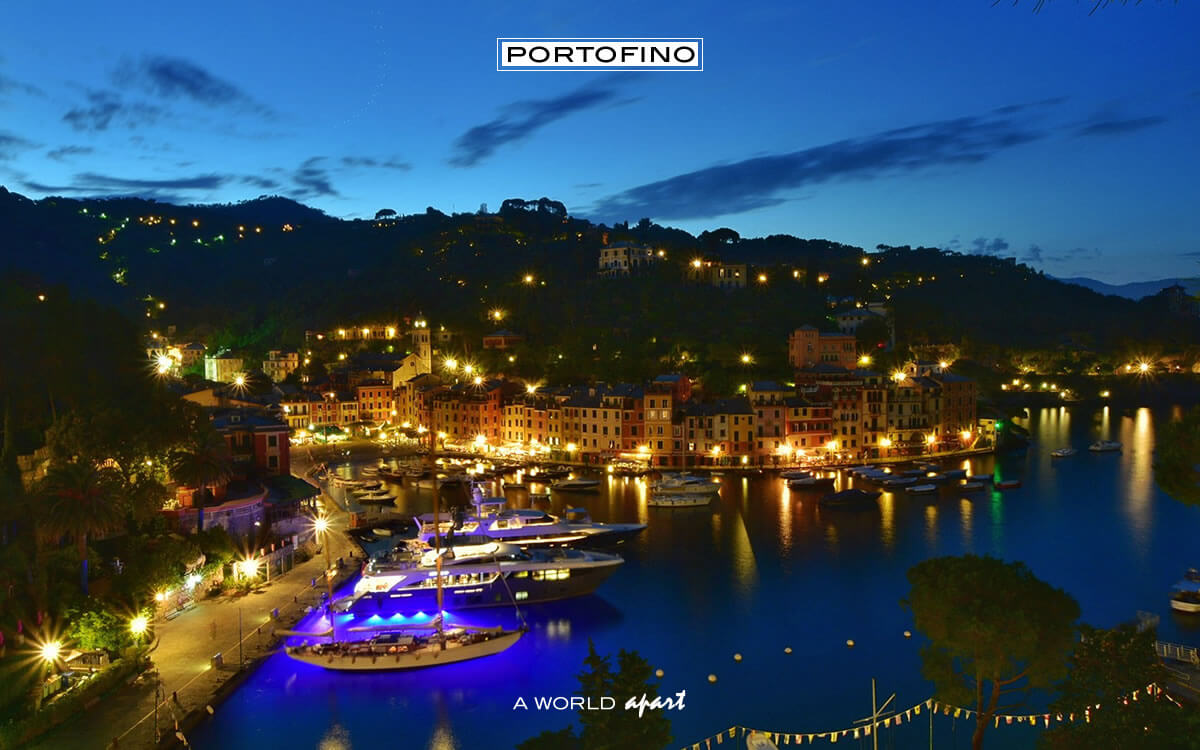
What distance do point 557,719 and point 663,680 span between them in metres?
2.42

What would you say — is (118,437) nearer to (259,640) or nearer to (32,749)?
(259,640)

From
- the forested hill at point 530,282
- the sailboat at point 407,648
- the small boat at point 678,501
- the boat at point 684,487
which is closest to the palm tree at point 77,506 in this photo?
the sailboat at point 407,648

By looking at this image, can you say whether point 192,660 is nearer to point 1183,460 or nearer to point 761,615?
point 761,615

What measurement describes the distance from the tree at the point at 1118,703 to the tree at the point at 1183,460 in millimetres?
1825

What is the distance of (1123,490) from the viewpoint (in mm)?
29922

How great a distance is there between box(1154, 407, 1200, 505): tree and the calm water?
432 centimetres

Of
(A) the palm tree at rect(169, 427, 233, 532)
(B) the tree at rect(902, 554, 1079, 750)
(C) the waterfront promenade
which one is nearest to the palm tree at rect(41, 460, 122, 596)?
(C) the waterfront promenade

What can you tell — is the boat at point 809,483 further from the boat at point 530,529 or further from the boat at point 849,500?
the boat at point 530,529

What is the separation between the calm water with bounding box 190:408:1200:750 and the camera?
1223 centimetres

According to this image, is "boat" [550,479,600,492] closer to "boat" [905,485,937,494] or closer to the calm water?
the calm water

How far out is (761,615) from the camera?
1738 cm

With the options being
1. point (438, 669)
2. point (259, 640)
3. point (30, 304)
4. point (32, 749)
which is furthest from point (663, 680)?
point (30, 304)

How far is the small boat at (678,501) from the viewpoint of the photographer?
1112 inches

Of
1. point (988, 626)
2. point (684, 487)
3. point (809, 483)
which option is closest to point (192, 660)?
point (988, 626)
